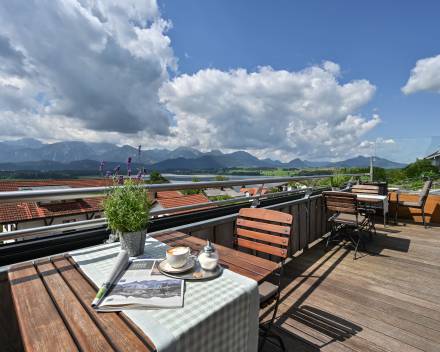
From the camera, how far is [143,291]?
89cm

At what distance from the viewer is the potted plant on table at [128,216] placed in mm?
1230

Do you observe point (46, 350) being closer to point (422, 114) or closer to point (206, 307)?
point (206, 307)

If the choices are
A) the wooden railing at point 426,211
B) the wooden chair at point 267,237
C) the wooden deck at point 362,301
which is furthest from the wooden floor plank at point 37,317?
the wooden railing at point 426,211

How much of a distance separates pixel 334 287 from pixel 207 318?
8.32ft

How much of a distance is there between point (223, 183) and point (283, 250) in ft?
2.87

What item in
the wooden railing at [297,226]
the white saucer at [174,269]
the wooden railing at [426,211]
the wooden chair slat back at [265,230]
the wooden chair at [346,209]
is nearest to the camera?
the white saucer at [174,269]

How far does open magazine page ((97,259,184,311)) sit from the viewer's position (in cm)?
79

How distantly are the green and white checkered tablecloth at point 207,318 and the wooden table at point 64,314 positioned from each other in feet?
0.13

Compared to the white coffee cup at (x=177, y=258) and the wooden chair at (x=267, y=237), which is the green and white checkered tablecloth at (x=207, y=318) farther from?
the wooden chair at (x=267, y=237)

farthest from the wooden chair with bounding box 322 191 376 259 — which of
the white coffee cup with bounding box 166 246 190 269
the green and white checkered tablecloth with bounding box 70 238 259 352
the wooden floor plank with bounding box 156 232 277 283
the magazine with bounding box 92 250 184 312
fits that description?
the magazine with bounding box 92 250 184 312

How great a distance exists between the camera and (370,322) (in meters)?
2.06

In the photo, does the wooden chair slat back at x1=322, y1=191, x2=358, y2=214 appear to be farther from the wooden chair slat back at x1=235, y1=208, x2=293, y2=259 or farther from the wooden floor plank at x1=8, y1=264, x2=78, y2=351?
the wooden floor plank at x1=8, y1=264, x2=78, y2=351

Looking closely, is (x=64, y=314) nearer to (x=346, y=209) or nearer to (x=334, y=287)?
(x=334, y=287)

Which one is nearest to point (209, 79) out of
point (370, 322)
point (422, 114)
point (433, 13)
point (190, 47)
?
point (190, 47)
